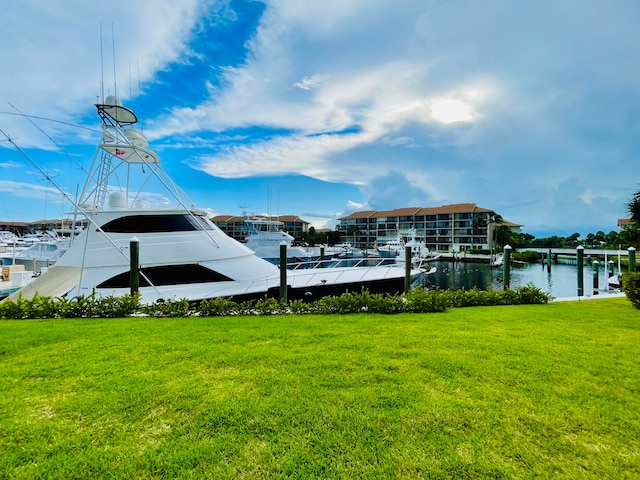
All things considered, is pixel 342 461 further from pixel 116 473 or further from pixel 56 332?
pixel 56 332

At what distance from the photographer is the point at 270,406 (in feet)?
9.32

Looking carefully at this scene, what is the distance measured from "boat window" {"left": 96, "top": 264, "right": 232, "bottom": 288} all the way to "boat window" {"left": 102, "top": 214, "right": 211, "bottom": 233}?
4.38ft

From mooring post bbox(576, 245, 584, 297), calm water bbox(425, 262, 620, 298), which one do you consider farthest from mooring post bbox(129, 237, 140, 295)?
calm water bbox(425, 262, 620, 298)

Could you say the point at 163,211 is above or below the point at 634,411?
above

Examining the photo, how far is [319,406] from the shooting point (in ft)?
9.30

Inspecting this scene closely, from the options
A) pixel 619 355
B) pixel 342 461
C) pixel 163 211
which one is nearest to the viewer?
pixel 342 461

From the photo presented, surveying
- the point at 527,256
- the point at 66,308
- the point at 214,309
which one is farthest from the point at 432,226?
the point at 66,308

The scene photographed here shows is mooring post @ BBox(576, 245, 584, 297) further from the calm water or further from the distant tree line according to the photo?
the distant tree line

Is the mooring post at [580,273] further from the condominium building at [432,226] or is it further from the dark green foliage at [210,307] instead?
the condominium building at [432,226]

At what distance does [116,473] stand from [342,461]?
1566 millimetres

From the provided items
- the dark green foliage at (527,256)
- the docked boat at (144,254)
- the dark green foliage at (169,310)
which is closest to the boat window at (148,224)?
the docked boat at (144,254)

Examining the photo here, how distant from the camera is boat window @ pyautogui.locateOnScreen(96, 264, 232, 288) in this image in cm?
907

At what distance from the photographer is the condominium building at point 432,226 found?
59031mm

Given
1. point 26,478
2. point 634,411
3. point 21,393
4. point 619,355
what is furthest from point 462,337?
point 21,393
